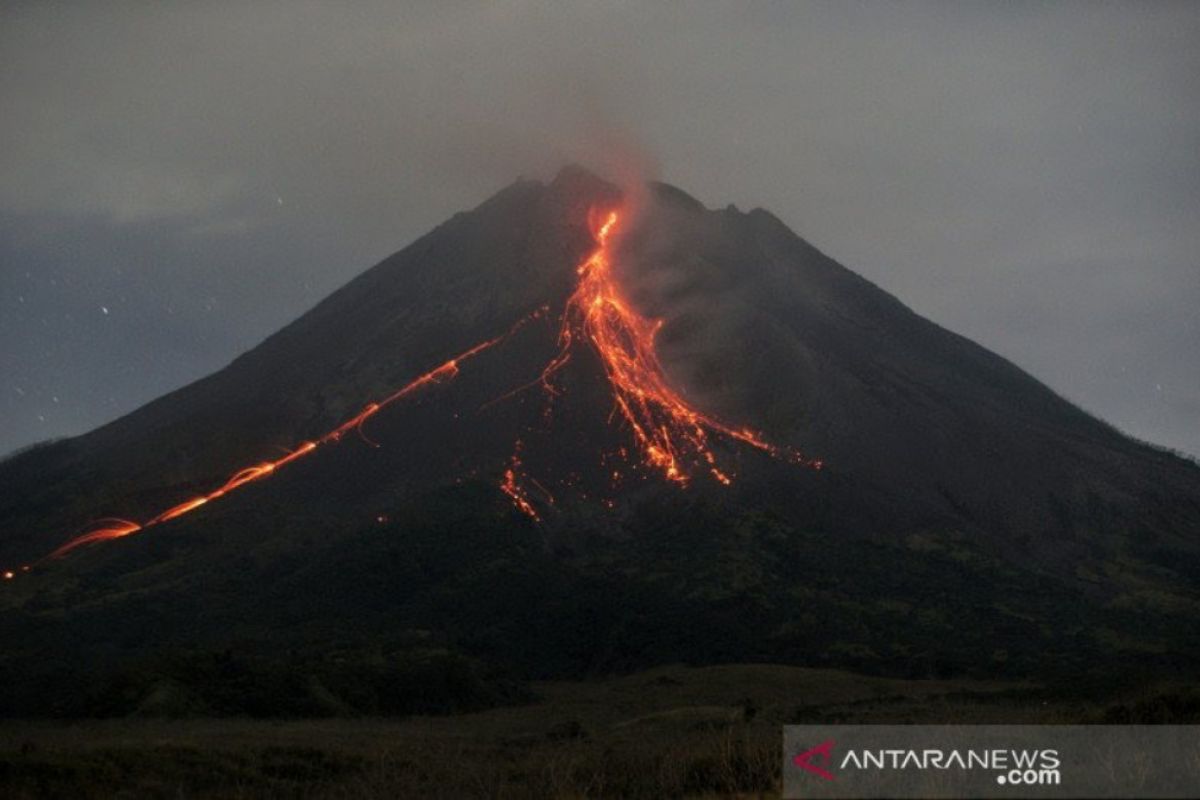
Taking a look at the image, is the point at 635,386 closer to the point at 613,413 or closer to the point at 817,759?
the point at 613,413

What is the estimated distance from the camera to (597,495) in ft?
311

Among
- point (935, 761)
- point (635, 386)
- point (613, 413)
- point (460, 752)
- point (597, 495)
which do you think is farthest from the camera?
point (635, 386)

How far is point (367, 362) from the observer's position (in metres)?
116

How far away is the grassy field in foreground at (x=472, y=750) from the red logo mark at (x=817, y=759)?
0.50m

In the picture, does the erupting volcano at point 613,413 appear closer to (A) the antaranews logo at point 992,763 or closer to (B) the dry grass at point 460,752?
(B) the dry grass at point 460,752

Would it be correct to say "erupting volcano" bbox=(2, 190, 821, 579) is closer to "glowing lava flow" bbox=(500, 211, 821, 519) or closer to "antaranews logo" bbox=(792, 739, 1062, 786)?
"glowing lava flow" bbox=(500, 211, 821, 519)

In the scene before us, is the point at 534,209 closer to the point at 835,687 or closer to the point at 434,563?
the point at 434,563

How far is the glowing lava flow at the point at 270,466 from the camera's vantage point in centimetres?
9044

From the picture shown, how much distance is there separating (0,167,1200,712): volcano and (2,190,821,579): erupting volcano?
0.36 meters

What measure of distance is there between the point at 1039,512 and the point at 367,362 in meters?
62.6

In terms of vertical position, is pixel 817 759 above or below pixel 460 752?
below

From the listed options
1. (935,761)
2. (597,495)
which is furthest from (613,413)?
(935,761)

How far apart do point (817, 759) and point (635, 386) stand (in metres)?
92.4

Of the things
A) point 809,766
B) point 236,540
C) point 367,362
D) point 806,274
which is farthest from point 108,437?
point 809,766
